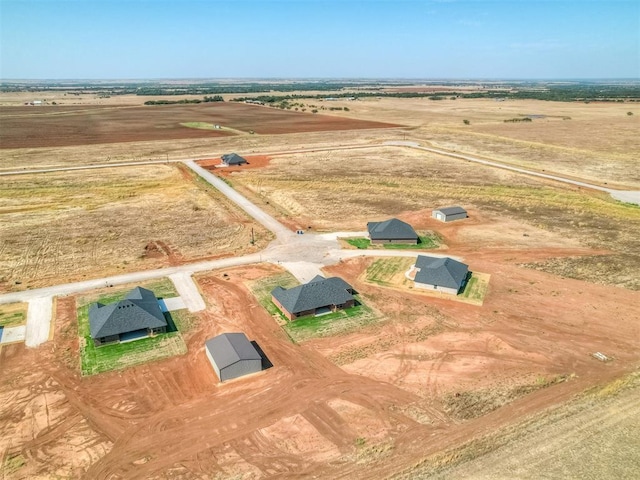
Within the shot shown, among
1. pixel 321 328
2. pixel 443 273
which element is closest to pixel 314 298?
pixel 321 328

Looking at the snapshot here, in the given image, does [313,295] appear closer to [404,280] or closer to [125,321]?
[404,280]

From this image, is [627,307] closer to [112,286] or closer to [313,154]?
[112,286]

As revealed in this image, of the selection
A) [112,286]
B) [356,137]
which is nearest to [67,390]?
[112,286]

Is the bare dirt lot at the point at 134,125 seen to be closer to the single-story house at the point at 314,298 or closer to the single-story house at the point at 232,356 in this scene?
the single-story house at the point at 314,298

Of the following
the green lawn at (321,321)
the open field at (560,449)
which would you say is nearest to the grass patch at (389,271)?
the green lawn at (321,321)

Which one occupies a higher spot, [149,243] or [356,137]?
[356,137]

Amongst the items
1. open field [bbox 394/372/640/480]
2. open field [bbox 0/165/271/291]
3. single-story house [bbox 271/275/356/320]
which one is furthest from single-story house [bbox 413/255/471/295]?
open field [bbox 0/165/271/291]

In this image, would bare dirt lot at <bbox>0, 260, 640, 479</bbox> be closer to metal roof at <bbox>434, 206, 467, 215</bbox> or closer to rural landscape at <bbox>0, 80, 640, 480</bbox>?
rural landscape at <bbox>0, 80, 640, 480</bbox>
